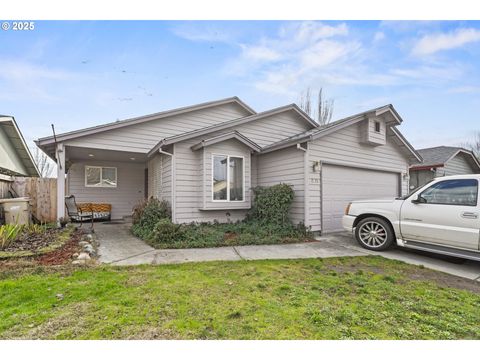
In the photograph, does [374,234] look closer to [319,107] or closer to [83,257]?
[83,257]

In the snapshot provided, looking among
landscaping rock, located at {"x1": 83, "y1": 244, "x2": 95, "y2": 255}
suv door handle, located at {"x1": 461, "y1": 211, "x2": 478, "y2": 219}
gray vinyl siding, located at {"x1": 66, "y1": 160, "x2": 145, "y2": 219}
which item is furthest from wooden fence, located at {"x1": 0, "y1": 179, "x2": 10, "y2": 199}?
suv door handle, located at {"x1": 461, "y1": 211, "x2": 478, "y2": 219}

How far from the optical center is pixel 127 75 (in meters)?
10.1

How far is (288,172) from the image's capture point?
8.37 meters

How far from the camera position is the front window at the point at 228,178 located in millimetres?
8305

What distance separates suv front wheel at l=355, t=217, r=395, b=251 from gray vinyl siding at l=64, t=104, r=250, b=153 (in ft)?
25.9

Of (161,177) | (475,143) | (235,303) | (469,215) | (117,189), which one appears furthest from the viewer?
(475,143)

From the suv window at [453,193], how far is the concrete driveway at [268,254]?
1.26m

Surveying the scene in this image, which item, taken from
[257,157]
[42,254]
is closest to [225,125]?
[257,157]

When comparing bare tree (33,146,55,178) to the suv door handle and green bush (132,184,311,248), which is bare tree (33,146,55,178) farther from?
the suv door handle

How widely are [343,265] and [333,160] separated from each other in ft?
14.1

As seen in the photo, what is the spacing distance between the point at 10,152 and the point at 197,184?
947cm

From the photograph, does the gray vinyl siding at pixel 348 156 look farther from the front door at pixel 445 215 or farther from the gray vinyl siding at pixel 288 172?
the front door at pixel 445 215

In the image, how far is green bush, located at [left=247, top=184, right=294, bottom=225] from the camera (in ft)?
25.5

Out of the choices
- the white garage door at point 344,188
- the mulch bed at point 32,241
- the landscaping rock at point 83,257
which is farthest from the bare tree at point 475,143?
the mulch bed at point 32,241
